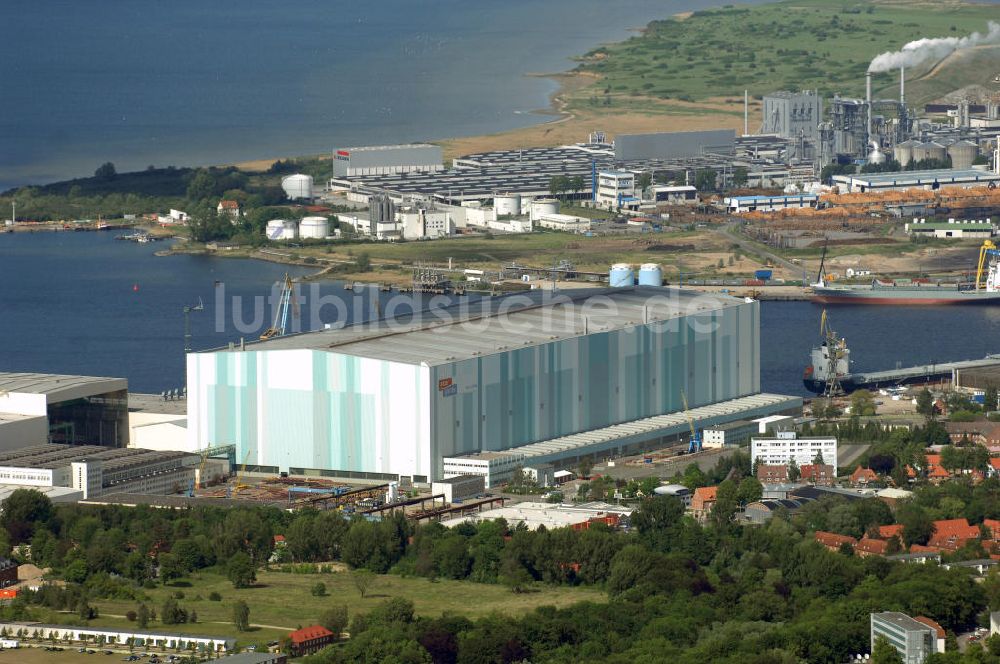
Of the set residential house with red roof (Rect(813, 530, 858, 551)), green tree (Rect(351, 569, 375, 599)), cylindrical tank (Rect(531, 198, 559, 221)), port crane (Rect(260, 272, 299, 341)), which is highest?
cylindrical tank (Rect(531, 198, 559, 221))

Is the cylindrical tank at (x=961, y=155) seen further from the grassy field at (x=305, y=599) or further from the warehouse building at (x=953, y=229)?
the grassy field at (x=305, y=599)

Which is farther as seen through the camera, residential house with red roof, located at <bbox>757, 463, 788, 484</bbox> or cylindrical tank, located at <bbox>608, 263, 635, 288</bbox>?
cylindrical tank, located at <bbox>608, 263, 635, 288</bbox>

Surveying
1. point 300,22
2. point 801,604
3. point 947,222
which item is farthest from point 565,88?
point 801,604

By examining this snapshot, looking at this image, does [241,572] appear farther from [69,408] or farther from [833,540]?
[69,408]

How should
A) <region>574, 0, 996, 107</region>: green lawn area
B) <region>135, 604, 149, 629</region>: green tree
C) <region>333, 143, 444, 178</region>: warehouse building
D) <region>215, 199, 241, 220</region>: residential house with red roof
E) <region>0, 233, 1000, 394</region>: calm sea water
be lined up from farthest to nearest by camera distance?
<region>574, 0, 996, 107</region>: green lawn area, <region>333, 143, 444, 178</region>: warehouse building, <region>215, 199, 241, 220</region>: residential house with red roof, <region>0, 233, 1000, 394</region>: calm sea water, <region>135, 604, 149, 629</region>: green tree

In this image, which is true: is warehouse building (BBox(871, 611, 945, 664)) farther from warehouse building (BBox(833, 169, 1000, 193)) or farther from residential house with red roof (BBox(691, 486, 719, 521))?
warehouse building (BBox(833, 169, 1000, 193))

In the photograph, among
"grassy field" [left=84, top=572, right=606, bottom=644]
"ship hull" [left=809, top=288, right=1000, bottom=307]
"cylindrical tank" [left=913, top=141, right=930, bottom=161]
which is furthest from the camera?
"cylindrical tank" [left=913, top=141, right=930, bottom=161]

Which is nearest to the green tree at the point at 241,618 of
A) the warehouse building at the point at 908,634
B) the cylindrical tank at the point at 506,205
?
the warehouse building at the point at 908,634

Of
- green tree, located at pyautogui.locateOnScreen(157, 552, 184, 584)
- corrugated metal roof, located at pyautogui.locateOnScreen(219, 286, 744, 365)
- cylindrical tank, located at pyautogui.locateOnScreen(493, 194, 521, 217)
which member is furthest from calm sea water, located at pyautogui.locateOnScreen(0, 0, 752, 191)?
green tree, located at pyautogui.locateOnScreen(157, 552, 184, 584)
